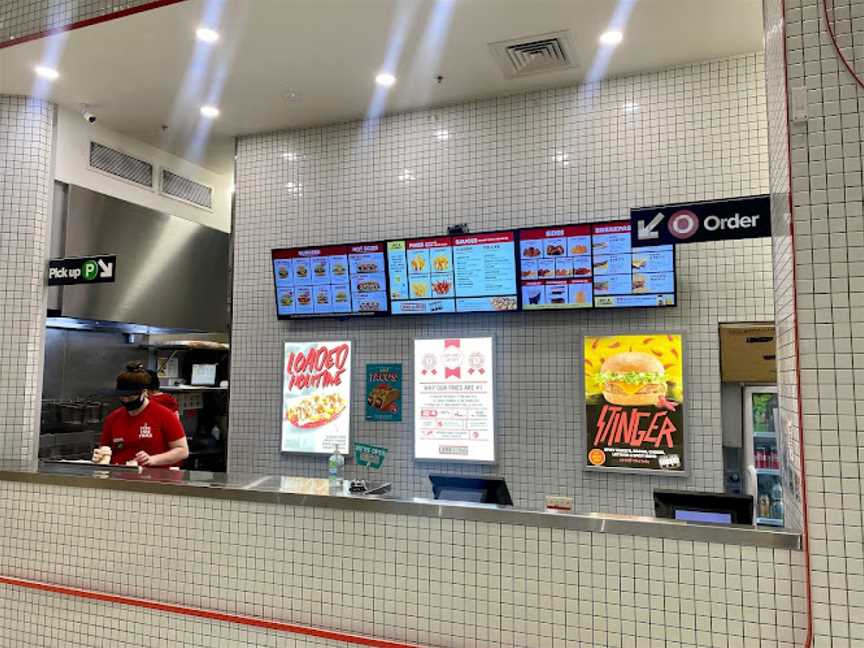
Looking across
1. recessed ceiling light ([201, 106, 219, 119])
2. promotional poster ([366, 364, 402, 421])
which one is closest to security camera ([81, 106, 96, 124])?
recessed ceiling light ([201, 106, 219, 119])

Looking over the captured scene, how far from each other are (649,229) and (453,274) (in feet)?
6.85

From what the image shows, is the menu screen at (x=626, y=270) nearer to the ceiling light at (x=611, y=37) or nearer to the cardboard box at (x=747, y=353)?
the cardboard box at (x=747, y=353)

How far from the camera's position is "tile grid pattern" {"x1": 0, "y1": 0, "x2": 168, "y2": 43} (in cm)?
360

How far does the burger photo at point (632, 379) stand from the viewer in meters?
4.11

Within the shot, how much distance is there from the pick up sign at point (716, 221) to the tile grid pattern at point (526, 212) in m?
1.73

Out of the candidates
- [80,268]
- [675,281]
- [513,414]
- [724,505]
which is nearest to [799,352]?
[724,505]

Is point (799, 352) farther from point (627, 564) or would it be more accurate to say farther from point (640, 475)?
point (640, 475)

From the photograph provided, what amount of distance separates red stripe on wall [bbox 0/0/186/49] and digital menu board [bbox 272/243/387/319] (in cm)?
195

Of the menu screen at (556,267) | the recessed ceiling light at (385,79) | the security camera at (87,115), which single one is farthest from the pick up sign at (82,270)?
the menu screen at (556,267)

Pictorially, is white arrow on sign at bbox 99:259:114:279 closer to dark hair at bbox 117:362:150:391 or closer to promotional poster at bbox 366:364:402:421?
dark hair at bbox 117:362:150:391

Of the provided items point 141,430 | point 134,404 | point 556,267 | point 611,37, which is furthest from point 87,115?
point 611,37

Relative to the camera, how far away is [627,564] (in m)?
2.16

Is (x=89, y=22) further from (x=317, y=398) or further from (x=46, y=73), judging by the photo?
(x=317, y=398)

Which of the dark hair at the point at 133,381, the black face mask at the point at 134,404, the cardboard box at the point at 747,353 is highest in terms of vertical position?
the cardboard box at the point at 747,353
